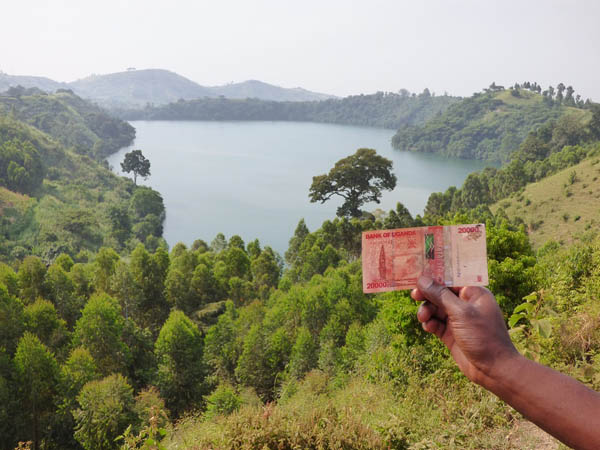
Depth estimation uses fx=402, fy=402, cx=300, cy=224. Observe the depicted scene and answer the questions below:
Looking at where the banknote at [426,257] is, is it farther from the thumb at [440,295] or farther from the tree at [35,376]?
the tree at [35,376]

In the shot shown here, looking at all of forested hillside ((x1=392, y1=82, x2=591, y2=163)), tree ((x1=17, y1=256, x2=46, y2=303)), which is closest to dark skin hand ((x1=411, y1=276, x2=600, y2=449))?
tree ((x1=17, y1=256, x2=46, y2=303))

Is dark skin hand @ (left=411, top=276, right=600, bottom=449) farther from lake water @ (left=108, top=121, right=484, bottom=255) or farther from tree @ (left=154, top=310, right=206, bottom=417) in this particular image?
lake water @ (left=108, top=121, right=484, bottom=255)

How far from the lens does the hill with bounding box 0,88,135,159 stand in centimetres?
6725

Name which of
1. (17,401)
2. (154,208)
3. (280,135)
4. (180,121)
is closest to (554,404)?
(17,401)

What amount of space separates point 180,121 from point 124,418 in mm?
125163

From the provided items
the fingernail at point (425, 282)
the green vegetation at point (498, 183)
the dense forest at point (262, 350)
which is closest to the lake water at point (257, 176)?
the green vegetation at point (498, 183)

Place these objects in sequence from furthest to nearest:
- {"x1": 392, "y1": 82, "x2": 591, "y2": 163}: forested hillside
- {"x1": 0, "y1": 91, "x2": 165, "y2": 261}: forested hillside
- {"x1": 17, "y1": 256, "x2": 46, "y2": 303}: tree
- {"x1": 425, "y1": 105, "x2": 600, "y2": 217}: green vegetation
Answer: {"x1": 392, "y1": 82, "x2": 591, "y2": 163}: forested hillside < {"x1": 425, "y1": 105, "x2": 600, "y2": 217}: green vegetation < {"x1": 0, "y1": 91, "x2": 165, "y2": 261}: forested hillside < {"x1": 17, "y1": 256, "x2": 46, "y2": 303}: tree

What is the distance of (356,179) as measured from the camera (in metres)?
26.1

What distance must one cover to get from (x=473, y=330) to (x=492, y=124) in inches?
3490

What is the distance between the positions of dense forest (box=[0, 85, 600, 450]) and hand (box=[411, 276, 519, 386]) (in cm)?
93

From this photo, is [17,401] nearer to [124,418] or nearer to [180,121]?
[124,418]

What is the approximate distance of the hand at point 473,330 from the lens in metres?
1.51

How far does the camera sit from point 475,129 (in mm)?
79625

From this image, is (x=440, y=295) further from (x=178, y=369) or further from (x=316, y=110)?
(x=316, y=110)
